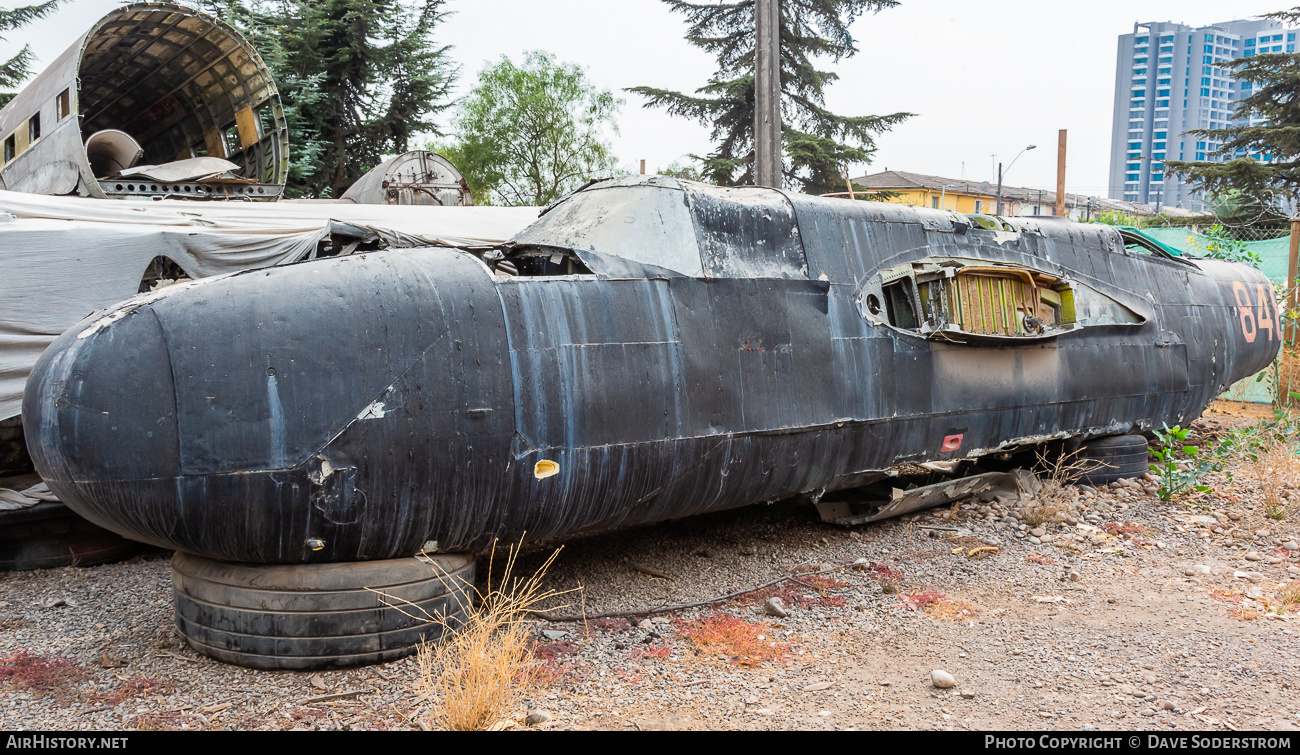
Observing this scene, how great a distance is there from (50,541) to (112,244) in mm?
2357

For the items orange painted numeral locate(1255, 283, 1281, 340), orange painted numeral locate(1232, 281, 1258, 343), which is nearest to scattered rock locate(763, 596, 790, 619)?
orange painted numeral locate(1232, 281, 1258, 343)

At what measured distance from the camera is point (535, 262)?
550 centimetres

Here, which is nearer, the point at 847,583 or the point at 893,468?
the point at 847,583

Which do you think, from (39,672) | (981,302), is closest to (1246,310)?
(981,302)

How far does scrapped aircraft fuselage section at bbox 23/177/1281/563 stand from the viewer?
4.09 metres

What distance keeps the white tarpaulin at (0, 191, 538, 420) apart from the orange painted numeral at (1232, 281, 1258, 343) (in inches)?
310

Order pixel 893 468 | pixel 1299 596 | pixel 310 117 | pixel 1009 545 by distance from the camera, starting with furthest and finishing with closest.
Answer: pixel 310 117
pixel 1009 545
pixel 893 468
pixel 1299 596

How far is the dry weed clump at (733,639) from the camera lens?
4641 mm

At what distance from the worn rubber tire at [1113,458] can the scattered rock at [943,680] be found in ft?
14.4

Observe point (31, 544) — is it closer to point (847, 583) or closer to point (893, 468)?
point (847, 583)

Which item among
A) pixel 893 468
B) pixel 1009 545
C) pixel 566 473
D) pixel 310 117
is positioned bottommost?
pixel 1009 545
